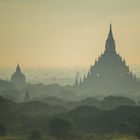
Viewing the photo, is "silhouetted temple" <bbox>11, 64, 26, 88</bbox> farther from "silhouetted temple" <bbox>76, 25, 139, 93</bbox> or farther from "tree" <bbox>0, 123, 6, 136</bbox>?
"tree" <bbox>0, 123, 6, 136</bbox>

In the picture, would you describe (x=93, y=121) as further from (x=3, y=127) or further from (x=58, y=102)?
(x=58, y=102)

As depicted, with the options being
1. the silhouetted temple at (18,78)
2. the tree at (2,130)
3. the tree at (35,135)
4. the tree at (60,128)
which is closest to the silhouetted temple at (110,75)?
the silhouetted temple at (18,78)

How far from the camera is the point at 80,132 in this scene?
5247cm

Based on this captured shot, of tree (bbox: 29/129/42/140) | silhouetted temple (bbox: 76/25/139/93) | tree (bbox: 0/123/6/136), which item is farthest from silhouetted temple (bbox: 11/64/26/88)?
tree (bbox: 29/129/42/140)

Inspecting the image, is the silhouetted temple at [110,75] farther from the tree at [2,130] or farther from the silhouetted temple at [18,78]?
the tree at [2,130]

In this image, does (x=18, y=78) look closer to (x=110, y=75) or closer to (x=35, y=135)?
(x=110, y=75)

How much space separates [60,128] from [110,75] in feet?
275

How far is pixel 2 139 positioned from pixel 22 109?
22967mm

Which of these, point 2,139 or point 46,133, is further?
point 46,133

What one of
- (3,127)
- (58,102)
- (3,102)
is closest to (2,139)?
(3,127)

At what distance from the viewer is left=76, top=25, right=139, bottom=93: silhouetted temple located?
13312 centimetres

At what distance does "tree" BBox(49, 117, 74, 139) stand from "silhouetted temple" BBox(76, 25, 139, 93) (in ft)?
261

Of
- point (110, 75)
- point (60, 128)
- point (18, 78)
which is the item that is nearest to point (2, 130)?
point (60, 128)

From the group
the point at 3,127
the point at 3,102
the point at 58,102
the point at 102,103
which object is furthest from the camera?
the point at 58,102
